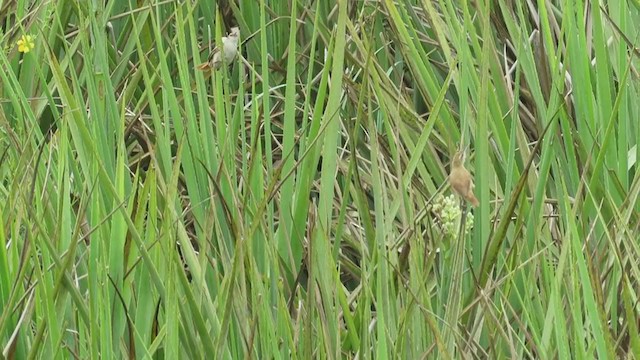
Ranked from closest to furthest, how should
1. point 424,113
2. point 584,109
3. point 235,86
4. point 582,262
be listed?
1. point 582,262
2. point 584,109
3. point 424,113
4. point 235,86

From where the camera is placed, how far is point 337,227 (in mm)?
1149

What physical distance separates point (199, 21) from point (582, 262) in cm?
114

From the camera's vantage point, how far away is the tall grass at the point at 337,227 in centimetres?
93

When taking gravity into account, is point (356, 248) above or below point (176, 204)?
below

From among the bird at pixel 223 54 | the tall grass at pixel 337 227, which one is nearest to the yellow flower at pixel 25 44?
the tall grass at pixel 337 227

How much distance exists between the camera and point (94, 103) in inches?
47.9

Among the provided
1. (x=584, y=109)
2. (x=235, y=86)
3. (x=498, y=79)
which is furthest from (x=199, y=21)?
(x=584, y=109)

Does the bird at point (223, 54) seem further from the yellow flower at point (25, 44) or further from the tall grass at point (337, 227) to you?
the yellow flower at point (25, 44)

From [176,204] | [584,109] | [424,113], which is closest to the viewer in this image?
[176,204]

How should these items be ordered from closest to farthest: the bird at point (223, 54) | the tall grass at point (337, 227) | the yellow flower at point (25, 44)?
the tall grass at point (337, 227) < the bird at point (223, 54) < the yellow flower at point (25, 44)

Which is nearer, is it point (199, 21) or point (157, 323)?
point (157, 323)

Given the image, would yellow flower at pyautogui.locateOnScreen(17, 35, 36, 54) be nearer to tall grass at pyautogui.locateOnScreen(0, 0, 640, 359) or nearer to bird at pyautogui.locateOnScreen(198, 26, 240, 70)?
tall grass at pyautogui.locateOnScreen(0, 0, 640, 359)

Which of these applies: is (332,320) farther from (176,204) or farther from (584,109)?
(584,109)

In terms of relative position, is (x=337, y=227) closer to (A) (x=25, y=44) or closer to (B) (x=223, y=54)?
(B) (x=223, y=54)
